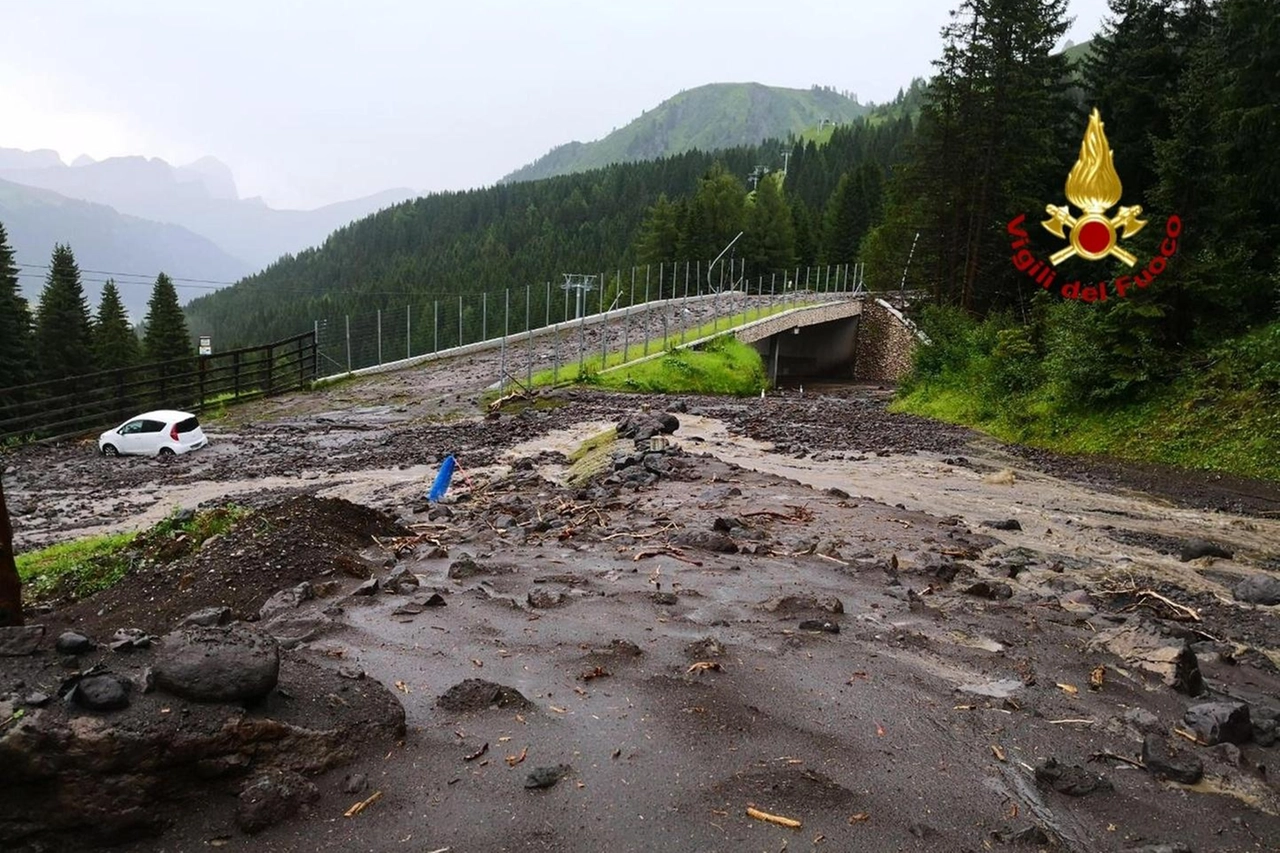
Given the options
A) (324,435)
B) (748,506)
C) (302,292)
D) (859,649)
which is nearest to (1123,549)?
(748,506)

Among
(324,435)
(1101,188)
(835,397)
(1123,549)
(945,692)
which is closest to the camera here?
(945,692)

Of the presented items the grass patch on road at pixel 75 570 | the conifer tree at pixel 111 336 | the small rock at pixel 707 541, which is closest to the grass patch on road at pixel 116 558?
the grass patch on road at pixel 75 570

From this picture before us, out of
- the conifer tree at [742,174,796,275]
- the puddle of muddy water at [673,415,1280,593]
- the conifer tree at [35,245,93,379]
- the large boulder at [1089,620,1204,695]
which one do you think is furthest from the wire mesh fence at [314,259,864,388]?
the conifer tree at [742,174,796,275]

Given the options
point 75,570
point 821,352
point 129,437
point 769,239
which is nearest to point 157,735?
point 75,570

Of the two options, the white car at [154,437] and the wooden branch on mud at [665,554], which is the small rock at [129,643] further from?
the white car at [154,437]

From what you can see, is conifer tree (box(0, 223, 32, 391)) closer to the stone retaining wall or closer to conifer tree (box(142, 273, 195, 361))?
conifer tree (box(142, 273, 195, 361))

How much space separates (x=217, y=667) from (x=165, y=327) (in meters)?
56.3

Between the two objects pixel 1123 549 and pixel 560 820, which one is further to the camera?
pixel 1123 549

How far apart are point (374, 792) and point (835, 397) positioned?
33.7 metres

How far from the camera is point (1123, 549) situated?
9.84 m

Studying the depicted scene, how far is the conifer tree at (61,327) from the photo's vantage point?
150 feet

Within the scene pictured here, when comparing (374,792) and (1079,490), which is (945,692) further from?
(1079,490)

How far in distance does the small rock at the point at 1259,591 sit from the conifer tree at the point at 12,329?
4702 centimetres

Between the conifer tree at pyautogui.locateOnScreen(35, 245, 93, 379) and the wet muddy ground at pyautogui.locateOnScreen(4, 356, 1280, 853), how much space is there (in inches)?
1576
